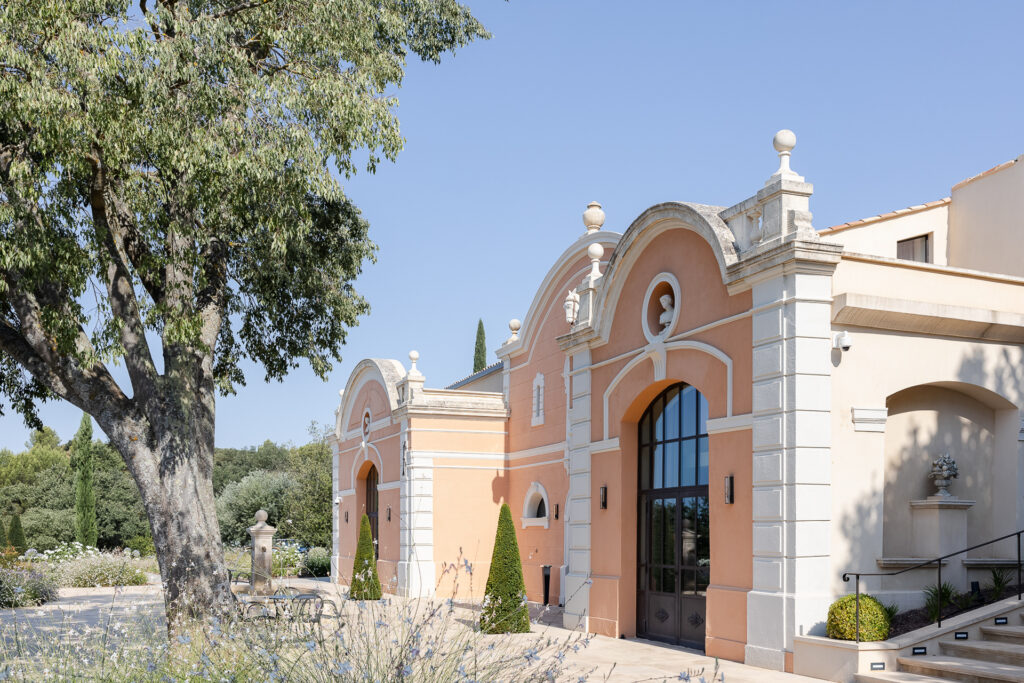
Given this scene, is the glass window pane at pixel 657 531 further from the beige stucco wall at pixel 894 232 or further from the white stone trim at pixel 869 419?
the beige stucco wall at pixel 894 232

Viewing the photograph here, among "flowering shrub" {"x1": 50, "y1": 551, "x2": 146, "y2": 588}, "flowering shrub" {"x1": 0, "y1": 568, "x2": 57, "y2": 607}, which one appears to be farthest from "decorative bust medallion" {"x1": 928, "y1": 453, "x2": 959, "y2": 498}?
"flowering shrub" {"x1": 50, "y1": 551, "x2": 146, "y2": 588}

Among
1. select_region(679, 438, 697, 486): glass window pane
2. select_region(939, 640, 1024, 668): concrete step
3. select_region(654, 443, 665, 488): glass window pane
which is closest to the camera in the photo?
select_region(939, 640, 1024, 668): concrete step

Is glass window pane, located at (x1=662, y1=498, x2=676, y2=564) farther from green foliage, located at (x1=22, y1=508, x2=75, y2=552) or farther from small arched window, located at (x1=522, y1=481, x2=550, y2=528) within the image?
green foliage, located at (x1=22, y1=508, x2=75, y2=552)

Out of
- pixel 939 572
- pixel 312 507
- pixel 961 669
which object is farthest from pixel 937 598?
pixel 312 507

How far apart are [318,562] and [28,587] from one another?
43.3ft

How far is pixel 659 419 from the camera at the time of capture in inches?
542

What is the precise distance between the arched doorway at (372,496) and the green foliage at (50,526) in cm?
1864

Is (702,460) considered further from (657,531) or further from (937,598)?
(937,598)

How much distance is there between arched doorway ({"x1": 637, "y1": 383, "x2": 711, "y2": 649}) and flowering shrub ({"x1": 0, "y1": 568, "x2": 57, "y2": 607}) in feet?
39.0

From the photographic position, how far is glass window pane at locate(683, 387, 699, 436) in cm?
1294

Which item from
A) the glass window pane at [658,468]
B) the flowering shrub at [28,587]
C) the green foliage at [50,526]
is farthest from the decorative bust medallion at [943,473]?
the green foliage at [50,526]

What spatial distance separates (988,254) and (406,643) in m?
13.4

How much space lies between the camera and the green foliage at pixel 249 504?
37.0 metres

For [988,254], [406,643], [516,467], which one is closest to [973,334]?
[988,254]
